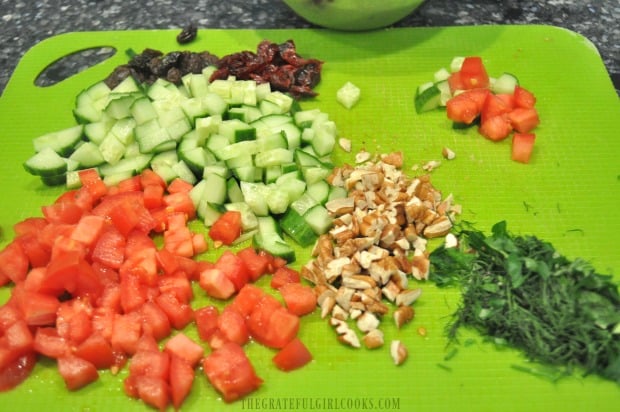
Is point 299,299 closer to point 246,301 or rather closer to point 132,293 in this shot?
point 246,301

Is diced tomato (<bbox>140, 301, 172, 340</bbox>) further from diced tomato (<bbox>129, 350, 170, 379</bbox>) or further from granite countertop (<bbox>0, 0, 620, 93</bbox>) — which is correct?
granite countertop (<bbox>0, 0, 620, 93</bbox>)

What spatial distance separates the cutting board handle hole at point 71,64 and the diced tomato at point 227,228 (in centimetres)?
160

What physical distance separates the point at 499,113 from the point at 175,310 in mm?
1993

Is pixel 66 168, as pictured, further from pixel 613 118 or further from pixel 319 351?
pixel 613 118

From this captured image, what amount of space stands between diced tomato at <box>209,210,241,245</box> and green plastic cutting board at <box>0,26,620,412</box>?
34cm

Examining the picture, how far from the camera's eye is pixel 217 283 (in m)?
2.73

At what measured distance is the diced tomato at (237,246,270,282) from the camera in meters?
2.83

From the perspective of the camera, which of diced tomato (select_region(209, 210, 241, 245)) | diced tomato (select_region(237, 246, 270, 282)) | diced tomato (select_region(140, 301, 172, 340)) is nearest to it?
diced tomato (select_region(140, 301, 172, 340))

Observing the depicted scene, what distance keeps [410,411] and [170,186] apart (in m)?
1.59

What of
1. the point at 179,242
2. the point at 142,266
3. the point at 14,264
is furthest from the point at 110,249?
the point at 14,264

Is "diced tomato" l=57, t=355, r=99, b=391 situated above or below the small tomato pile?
below

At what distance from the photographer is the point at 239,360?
247 cm

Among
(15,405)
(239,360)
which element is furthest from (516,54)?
(15,405)

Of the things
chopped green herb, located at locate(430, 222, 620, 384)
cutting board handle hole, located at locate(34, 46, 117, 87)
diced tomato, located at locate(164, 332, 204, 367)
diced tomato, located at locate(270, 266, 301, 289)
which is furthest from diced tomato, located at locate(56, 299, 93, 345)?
cutting board handle hole, located at locate(34, 46, 117, 87)
